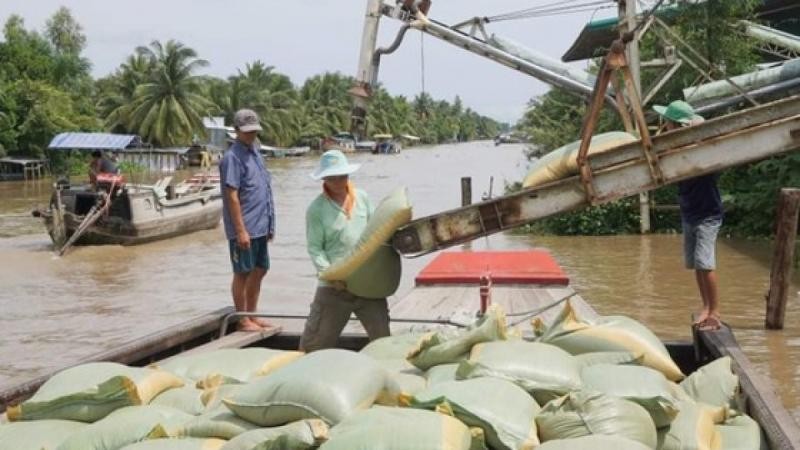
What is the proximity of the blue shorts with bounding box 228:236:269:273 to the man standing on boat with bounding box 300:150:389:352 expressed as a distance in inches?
35.0

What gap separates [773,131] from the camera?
484 cm

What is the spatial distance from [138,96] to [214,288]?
3872 centimetres

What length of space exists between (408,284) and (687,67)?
7.00 m

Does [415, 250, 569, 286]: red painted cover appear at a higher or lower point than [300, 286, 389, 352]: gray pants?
lower

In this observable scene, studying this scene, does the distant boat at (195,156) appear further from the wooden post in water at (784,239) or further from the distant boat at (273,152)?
the wooden post in water at (784,239)

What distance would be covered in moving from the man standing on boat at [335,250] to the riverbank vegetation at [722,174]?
357 inches

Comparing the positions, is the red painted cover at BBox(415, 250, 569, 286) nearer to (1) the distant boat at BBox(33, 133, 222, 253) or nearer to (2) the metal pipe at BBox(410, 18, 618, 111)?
→ (2) the metal pipe at BBox(410, 18, 618, 111)

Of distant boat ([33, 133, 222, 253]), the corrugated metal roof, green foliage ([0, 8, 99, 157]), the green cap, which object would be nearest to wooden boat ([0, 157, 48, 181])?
green foliage ([0, 8, 99, 157])

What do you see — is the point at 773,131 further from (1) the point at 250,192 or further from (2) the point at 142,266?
(2) the point at 142,266

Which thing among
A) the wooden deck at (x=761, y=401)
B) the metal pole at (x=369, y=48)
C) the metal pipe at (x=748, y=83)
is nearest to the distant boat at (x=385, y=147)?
the metal pole at (x=369, y=48)

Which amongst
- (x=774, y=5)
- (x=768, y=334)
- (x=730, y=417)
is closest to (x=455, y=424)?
(x=730, y=417)

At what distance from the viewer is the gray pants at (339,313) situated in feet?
15.2

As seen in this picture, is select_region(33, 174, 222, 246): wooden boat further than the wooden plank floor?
Yes

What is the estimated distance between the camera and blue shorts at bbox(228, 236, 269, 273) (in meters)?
5.43
